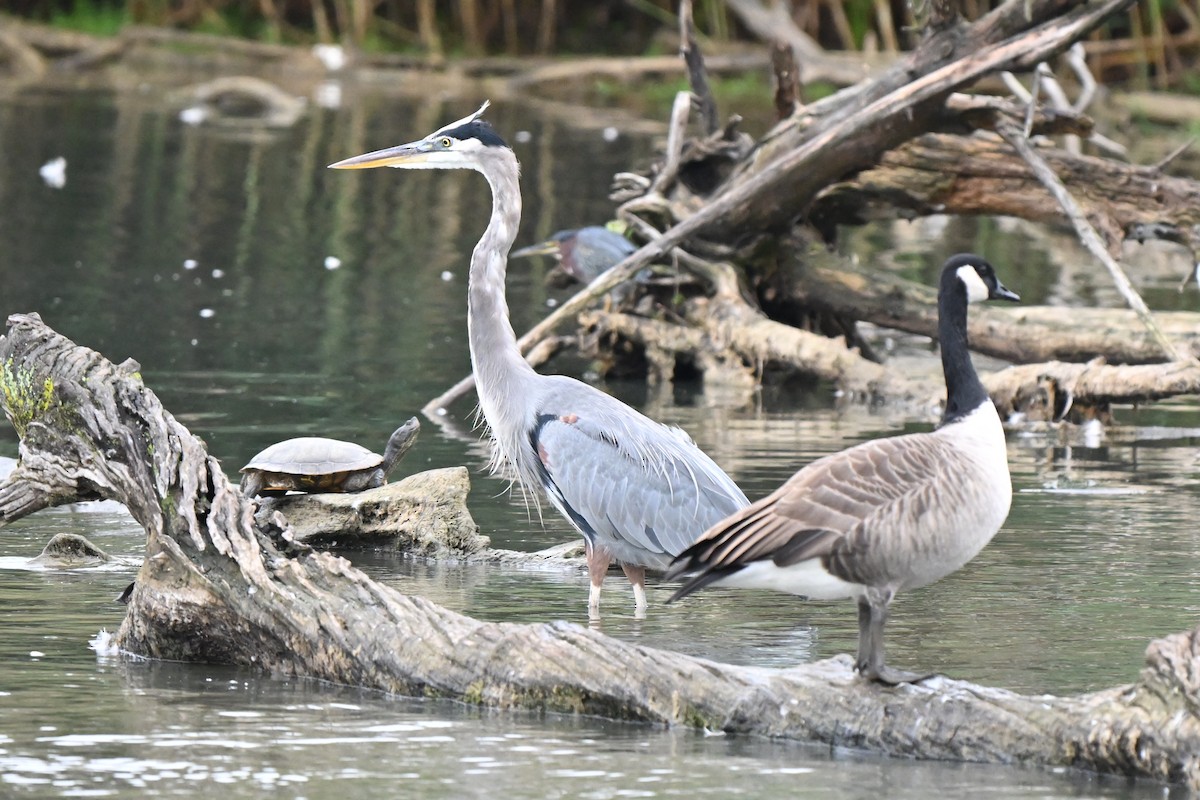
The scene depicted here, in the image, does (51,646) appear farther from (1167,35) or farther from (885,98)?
(1167,35)

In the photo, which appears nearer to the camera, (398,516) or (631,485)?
(631,485)

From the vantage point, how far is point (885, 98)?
467 inches

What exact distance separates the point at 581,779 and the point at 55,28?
35974 millimetres

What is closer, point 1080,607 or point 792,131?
point 1080,607

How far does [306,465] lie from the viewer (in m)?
8.45

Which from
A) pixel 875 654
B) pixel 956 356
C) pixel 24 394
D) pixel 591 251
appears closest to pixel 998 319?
pixel 591 251

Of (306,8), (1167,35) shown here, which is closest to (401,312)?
(1167,35)

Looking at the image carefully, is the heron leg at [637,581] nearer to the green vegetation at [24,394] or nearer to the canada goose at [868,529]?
the canada goose at [868,529]

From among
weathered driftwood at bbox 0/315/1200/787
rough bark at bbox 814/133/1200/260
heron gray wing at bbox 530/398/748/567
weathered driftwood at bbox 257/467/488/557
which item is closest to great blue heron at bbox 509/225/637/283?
rough bark at bbox 814/133/1200/260

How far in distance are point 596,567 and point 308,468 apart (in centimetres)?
161

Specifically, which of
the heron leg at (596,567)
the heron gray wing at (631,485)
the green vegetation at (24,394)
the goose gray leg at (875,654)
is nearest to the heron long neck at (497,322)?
the heron gray wing at (631,485)

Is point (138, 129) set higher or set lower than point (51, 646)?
higher

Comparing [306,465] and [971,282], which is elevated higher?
[971,282]

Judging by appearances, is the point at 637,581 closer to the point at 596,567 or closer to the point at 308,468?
the point at 596,567
